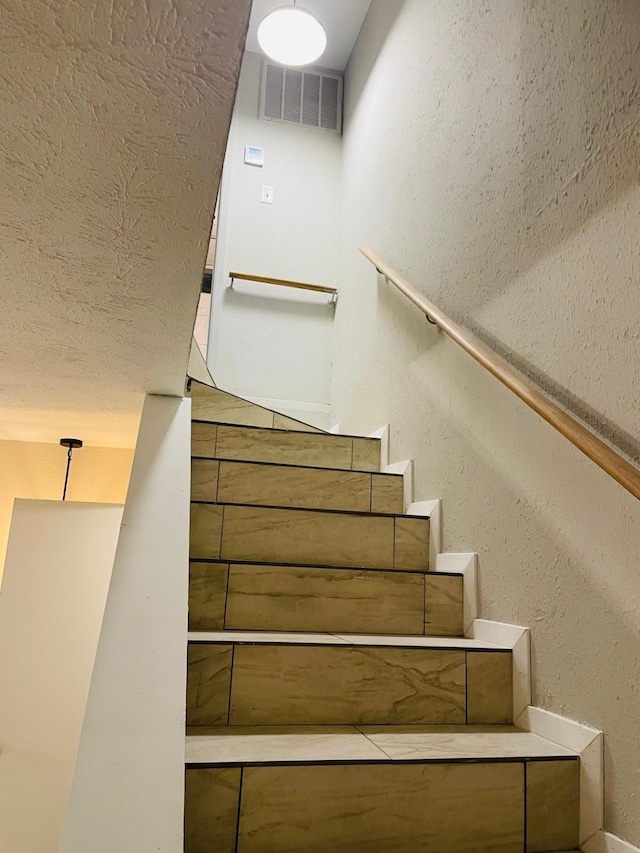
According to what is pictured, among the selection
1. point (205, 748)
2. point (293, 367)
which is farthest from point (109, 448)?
point (205, 748)

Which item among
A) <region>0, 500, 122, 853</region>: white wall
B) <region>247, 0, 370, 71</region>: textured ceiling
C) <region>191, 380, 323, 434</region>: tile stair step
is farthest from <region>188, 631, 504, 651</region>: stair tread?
<region>247, 0, 370, 71</region>: textured ceiling

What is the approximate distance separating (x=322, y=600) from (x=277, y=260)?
2607 mm

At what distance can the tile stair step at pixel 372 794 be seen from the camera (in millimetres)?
1081

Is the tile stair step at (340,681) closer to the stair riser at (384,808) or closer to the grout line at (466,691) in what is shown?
the grout line at (466,691)

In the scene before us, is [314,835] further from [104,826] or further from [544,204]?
[544,204]

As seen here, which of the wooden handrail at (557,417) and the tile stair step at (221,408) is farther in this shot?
the tile stair step at (221,408)

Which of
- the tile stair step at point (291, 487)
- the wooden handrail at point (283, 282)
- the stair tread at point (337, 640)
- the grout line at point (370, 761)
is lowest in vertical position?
the grout line at point (370, 761)

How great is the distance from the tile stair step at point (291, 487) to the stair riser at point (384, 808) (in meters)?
1.03

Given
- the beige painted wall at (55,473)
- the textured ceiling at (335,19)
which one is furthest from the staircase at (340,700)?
the textured ceiling at (335,19)

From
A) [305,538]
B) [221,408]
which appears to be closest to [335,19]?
[221,408]

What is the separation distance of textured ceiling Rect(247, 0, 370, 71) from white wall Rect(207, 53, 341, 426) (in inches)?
12.7

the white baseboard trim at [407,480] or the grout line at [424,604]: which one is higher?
the white baseboard trim at [407,480]

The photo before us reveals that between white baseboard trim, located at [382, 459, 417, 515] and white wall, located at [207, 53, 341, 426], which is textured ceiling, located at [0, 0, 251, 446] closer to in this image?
white baseboard trim, located at [382, 459, 417, 515]

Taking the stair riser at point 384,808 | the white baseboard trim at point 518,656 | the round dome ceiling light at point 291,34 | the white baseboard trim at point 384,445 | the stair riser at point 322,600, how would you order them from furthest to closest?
the round dome ceiling light at point 291,34, the white baseboard trim at point 384,445, the stair riser at point 322,600, the white baseboard trim at point 518,656, the stair riser at point 384,808
